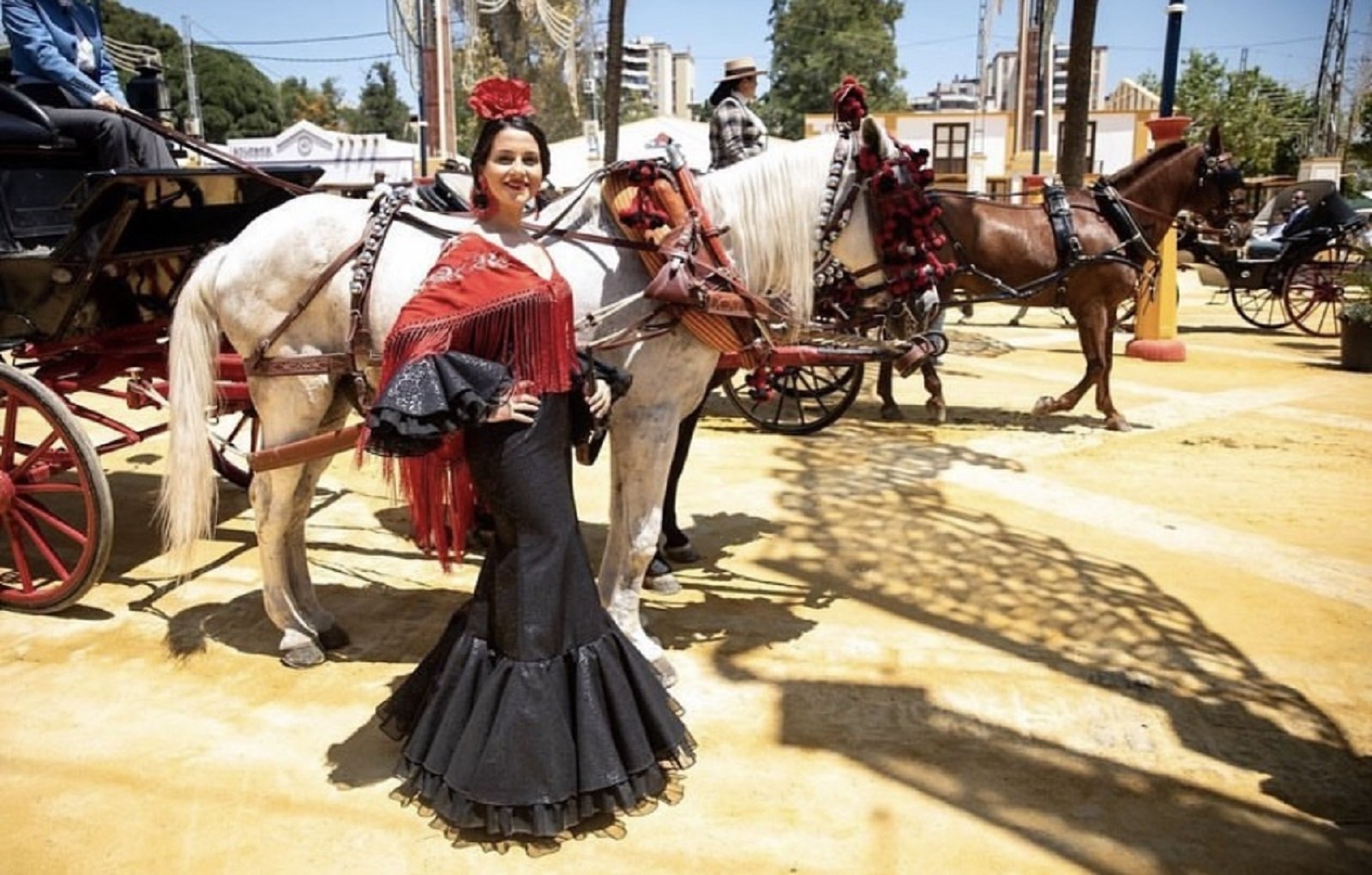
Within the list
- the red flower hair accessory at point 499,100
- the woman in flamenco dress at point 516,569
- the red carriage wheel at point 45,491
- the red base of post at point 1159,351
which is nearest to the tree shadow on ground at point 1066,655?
the woman in flamenco dress at point 516,569

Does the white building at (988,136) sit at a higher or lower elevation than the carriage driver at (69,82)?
higher

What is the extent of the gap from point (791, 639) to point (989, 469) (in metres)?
3.09

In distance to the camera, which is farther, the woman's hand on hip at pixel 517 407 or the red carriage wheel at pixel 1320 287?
the red carriage wheel at pixel 1320 287

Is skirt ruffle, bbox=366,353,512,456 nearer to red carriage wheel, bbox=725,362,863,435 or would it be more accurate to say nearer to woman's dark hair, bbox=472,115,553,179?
woman's dark hair, bbox=472,115,553,179

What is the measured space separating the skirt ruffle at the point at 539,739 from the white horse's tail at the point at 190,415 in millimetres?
1346

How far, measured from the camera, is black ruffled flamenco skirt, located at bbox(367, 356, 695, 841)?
2576mm

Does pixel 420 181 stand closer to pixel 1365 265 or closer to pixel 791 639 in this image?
pixel 791 639

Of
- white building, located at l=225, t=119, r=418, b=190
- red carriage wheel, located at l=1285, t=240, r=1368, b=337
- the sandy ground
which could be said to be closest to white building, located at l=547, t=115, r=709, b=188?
white building, located at l=225, t=119, r=418, b=190

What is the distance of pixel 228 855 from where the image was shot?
261 centimetres

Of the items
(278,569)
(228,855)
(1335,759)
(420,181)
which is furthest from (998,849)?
(420,181)

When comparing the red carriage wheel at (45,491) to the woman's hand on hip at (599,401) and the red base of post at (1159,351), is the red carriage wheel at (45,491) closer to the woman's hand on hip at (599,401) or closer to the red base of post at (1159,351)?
the woman's hand on hip at (599,401)

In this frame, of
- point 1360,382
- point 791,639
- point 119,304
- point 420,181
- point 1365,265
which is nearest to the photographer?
point 791,639

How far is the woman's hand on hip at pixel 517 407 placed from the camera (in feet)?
8.18

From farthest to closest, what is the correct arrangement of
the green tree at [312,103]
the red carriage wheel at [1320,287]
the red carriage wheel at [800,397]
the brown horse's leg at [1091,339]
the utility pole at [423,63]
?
the green tree at [312,103] → the utility pole at [423,63] → the red carriage wheel at [1320,287] → the brown horse's leg at [1091,339] → the red carriage wheel at [800,397]
